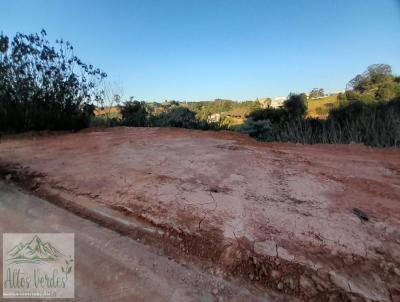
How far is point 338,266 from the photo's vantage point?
5.28 ft

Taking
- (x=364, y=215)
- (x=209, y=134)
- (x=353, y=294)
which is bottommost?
(x=353, y=294)

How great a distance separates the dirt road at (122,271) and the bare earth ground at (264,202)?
0.45 feet

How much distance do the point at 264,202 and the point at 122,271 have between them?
4.17 ft

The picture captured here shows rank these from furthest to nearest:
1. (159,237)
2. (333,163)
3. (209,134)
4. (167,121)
A: (167,121) < (209,134) < (333,163) < (159,237)

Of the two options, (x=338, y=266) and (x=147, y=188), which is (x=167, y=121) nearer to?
(x=147, y=188)

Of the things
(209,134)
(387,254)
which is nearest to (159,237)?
(387,254)

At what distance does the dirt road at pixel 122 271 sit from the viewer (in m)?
1.44

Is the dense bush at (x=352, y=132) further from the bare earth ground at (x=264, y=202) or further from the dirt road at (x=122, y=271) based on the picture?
the dirt road at (x=122, y=271)

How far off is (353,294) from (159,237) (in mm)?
1179

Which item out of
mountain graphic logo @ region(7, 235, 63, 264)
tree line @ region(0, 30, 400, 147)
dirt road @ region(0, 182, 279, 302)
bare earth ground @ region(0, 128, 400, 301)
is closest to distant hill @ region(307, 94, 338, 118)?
tree line @ region(0, 30, 400, 147)

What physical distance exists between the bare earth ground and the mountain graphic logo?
0.59m

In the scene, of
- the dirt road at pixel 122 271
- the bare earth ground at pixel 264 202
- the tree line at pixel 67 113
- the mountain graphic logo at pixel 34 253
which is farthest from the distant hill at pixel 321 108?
the mountain graphic logo at pixel 34 253

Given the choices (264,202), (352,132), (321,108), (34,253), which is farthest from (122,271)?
(321,108)

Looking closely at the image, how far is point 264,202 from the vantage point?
237 centimetres
